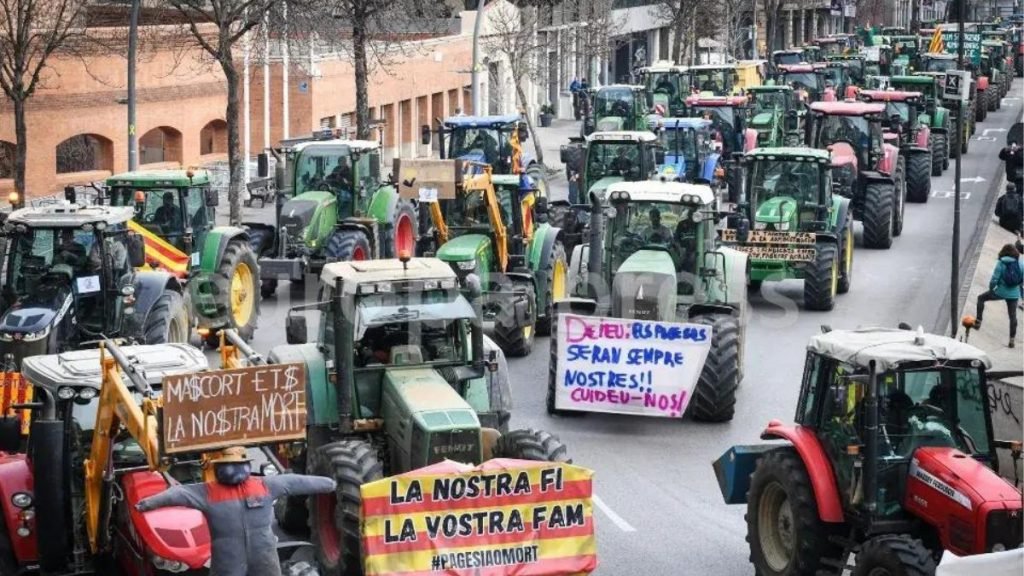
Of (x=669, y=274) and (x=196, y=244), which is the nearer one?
(x=669, y=274)

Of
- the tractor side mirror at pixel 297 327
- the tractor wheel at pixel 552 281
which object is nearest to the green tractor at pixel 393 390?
the tractor side mirror at pixel 297 327

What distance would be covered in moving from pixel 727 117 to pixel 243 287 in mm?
20326

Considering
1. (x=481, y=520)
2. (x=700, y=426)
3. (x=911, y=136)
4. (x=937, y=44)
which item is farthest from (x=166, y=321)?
(x=937, y=44)

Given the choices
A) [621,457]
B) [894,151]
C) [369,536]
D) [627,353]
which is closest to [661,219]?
[627,353]

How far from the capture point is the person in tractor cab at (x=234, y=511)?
36.5 feet

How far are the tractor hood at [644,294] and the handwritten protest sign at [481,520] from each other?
7519mm

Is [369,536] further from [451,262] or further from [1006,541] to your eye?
[451,262]

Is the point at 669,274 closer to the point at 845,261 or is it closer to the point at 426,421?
the point at 426,421

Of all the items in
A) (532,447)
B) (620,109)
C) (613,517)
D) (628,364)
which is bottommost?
(613,517)

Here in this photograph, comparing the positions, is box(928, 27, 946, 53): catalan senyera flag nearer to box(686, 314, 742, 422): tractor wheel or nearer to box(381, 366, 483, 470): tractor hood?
box(686, 314, 742, 422): tractor wheel

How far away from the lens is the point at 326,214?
2728 centimetres

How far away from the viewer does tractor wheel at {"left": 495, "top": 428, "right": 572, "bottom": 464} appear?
1386 cm

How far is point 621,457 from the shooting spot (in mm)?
18953

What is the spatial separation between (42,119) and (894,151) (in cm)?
1721
